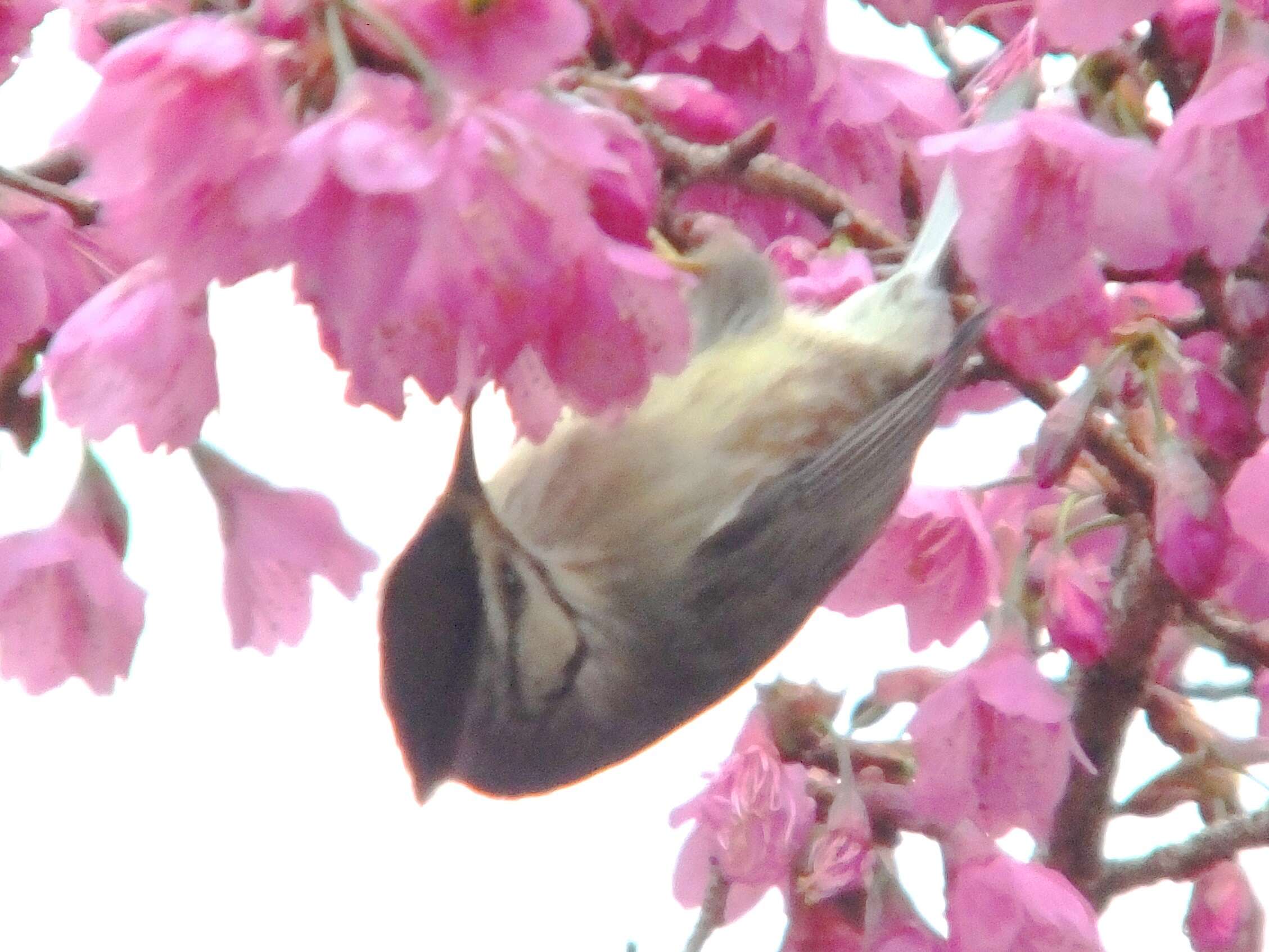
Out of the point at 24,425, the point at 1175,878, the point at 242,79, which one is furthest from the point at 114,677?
the point at 1175,878

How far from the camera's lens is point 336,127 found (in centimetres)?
39

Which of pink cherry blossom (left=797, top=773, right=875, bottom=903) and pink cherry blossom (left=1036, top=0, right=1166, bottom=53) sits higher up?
pink cherry blossom (left=1036, top=0, right=1166, bottom=53)

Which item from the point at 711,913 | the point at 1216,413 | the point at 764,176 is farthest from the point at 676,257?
the point at 711,913

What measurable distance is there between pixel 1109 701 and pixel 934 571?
13cm

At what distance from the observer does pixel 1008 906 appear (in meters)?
0.74

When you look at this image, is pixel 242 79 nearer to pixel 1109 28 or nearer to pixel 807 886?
pixel 1109 28

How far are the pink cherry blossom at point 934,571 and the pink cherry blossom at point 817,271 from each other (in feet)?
0.59

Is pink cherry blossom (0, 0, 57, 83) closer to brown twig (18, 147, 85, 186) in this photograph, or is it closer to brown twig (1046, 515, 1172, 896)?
brown twig (18, 147, 85, 186)

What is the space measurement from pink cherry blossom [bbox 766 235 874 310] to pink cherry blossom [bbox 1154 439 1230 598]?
0.59ft

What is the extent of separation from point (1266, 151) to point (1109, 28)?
0.10m

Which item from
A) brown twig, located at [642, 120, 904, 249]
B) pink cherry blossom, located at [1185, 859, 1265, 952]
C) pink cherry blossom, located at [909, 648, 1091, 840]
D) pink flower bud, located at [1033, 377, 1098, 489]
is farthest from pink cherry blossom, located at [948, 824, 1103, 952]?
brown twig, located at [642, 120, 904, 249]

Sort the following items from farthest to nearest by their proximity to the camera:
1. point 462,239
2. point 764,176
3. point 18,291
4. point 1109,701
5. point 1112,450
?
point 1109,701
point 1112,450
point 764,176
point 18,291
point 462,239

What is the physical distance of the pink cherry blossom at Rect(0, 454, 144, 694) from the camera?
62 centimetres

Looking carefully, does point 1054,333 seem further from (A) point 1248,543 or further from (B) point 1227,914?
(B) point 1227,914
